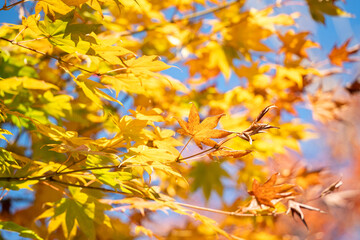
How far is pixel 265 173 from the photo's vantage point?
175 centimetres

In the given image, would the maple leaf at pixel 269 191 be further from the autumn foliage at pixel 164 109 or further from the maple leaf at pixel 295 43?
the maple leaf at pixel 295 43

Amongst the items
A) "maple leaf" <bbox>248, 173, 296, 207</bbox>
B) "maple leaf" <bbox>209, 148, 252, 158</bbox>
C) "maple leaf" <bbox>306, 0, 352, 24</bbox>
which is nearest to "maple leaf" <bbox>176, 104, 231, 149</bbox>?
"maple leaf" <bbox>209, 148, 252, 158</bbox>

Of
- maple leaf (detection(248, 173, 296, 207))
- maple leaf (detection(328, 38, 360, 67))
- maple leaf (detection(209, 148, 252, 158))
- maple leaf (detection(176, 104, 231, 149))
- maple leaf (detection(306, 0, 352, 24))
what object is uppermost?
maple leaf (detection(306, 0, 352, 24))

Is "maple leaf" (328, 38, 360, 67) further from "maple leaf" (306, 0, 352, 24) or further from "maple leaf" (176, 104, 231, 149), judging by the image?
"maple leaf" (176, 104, 231, 149)

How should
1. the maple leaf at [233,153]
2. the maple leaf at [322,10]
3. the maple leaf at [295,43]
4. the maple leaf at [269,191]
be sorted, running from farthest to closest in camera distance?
the maple leaf at [295,43] < the maple leaf at [322,10] < the maple leaf at [269,191] < the maple leaf at [233,153]

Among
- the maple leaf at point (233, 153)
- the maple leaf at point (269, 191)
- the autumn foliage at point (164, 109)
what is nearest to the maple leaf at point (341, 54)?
the autumn foliage at point (164, 109)

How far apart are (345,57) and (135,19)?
987 millimetres

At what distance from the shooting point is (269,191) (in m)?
0.76

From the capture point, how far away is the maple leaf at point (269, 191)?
2.45 feet

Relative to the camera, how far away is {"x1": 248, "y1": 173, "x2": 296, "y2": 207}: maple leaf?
748 mm

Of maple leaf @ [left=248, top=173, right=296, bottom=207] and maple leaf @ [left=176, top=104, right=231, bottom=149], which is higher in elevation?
maple leaf @ [left=176, top=104, right=231, bottom=149]

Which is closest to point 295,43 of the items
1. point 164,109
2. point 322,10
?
point 322,10

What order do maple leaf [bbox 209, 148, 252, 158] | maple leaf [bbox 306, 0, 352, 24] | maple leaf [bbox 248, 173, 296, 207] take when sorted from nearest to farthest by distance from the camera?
1. maple leaf [bbox 209, 148, 252, 158]
2. maple leaf [bbox 248, 173, 296, 207]
3. maple leaf [bbox 306, 0, 352, 24]

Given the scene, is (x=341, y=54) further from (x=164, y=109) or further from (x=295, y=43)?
(x=164, y=109)
